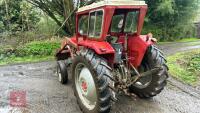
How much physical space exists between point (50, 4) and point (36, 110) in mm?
6976

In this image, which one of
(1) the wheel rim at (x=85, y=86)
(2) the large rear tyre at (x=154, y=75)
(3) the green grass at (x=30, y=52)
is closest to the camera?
(1) the wheel rim at (x=85, y=86)

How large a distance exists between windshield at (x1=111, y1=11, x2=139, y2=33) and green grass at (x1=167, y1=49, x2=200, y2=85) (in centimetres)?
241

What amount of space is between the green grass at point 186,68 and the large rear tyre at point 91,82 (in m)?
2.99

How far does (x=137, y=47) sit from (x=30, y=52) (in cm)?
596

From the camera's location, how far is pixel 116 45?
477 centimetres

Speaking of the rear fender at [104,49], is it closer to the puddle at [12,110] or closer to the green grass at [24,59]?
the puddle at [12,110]

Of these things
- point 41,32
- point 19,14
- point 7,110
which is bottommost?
point 7,110

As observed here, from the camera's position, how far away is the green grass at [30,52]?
9211 mm

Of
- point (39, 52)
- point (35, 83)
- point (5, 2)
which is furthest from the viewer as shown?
point (5, 2)

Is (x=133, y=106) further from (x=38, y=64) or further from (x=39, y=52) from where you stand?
(x=39, y=52)

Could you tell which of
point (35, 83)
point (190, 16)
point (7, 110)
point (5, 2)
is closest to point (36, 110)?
point (7, 110)

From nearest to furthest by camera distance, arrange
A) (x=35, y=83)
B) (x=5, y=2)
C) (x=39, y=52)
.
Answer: (x=35, y=83)
(x=39, y=52)
(x=5, y=2)

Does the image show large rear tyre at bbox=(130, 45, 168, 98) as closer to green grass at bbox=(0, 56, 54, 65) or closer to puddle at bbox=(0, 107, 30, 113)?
puddle at bbox=(0, 107, 30, 113)

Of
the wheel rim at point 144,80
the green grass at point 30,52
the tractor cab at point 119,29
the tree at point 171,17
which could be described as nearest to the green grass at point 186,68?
the wheel rim at point 144,80
